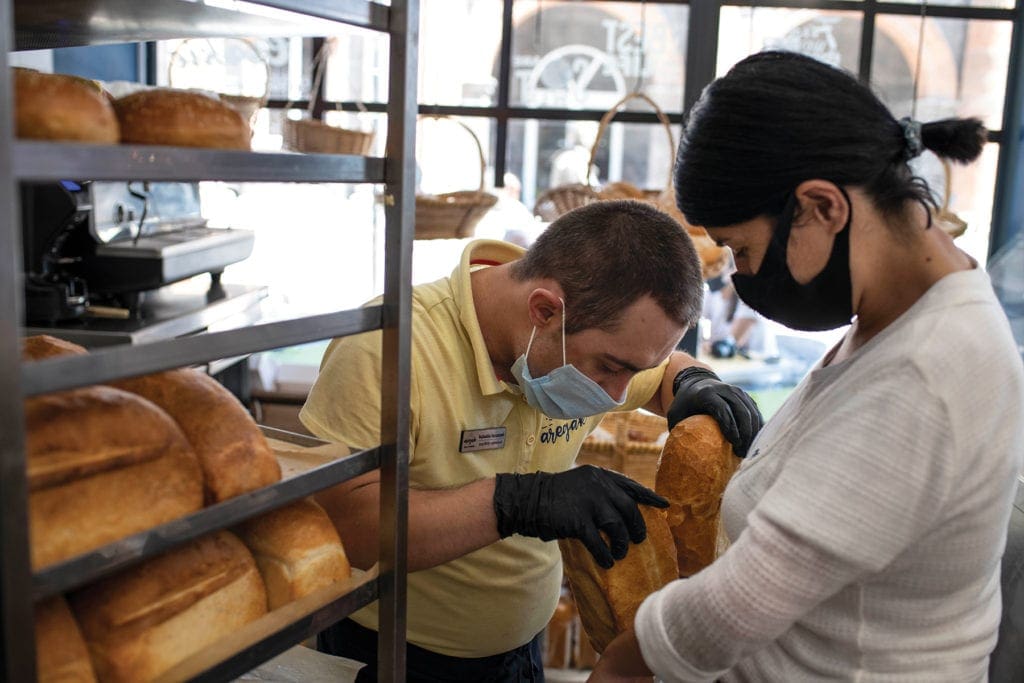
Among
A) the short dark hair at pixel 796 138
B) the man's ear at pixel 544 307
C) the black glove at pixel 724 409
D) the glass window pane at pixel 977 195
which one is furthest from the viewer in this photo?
the glass window pane at pixel 977 195

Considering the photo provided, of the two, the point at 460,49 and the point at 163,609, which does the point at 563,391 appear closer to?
the point at 163,609

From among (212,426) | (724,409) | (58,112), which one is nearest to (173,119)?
(58,112)

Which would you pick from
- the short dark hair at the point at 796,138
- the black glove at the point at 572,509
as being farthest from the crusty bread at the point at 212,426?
the short dark hair at the point at 796,138

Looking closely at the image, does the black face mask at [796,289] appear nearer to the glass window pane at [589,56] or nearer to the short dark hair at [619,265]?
the short dark hair at [619,265]

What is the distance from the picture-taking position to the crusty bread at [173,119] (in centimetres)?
95

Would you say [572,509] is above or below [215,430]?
below

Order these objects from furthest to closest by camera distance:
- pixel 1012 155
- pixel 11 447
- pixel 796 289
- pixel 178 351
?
1. pixel 1012 155
2. pixel 796 289
3. pixel 178 351
4. pixel 11 447

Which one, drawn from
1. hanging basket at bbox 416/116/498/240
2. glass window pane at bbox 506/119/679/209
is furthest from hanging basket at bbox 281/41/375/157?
glass window pane at bbox 506/119/679/209

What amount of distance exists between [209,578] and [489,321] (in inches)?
37.7

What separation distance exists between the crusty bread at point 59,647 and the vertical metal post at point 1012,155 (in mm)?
4600

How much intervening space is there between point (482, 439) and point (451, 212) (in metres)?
2.14

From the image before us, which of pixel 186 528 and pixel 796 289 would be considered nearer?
pixel 186 528

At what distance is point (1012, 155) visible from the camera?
180 inches

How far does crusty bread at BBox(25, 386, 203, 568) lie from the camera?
890mm
